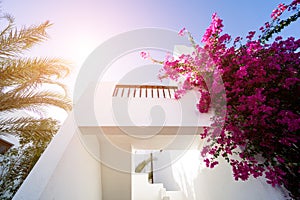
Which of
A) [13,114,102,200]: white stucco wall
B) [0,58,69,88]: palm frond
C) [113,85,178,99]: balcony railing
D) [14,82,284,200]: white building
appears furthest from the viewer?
[113,85,178,99]: balcony railing

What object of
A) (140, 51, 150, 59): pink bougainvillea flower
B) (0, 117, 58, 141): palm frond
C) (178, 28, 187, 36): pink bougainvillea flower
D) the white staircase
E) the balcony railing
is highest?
(178, 28, 187, 36): pink bougainvillea flower

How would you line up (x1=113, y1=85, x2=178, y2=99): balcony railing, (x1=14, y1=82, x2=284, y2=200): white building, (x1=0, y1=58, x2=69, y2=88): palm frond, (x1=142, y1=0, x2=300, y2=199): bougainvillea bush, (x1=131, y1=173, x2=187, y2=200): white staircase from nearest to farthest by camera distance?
(x1=14, y1=82, x2=284, y2=200): white building → (x1=142, y1=0, x2=300, y2=199): bougainvillea bush → (x1=0, y1=58, x2=69, y2=88): palm frond → (x1=113, y1=85, x2=178, y2=99): balcony railing → (x1=131, y1=173, x2=187, y2=200): white staircase

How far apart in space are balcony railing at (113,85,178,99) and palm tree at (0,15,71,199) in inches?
48.1

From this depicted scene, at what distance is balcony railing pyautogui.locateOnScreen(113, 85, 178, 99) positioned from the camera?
3.89 m

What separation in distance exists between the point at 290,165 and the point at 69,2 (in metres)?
4.83

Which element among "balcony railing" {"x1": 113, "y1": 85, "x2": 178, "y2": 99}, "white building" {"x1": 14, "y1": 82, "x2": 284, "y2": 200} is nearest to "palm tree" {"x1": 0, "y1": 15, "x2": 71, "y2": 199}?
"white building" {"x1": 14, "y1": 82, "x2": 284, "y2": 200}

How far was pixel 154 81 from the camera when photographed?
14.4 ft

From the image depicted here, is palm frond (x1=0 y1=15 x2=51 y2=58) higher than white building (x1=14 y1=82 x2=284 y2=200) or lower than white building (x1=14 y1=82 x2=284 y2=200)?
higher

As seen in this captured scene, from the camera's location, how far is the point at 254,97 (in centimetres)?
229

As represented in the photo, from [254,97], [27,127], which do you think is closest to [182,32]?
[254,97]

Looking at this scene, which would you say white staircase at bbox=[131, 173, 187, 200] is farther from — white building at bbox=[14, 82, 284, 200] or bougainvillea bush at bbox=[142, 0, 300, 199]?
bougainvillea bush at bbox=[142, 0, 300, 199]

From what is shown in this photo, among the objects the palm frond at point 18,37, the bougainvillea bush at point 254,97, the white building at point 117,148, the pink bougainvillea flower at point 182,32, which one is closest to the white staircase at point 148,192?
the white building at point 117,148

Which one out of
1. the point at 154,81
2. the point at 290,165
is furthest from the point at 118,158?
the point at 290,165

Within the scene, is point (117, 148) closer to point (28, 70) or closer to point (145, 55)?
point (145, 55)
